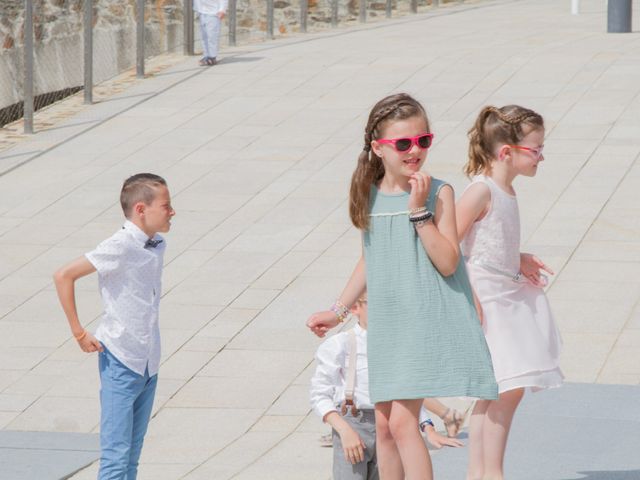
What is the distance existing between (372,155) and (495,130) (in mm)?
787

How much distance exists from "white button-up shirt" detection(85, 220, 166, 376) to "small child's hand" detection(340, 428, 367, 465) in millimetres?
998

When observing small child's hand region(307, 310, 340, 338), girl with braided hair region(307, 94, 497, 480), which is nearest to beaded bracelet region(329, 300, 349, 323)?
small child's hand region(307, 310, 340, 338)

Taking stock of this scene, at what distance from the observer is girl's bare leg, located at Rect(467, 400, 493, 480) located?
557 cm

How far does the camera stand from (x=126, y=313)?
558cm

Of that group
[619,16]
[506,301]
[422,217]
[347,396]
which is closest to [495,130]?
[506,301]

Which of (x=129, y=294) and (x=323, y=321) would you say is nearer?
(x=323, y=321)

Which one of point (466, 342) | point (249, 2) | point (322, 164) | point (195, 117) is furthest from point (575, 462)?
point (249, 2)

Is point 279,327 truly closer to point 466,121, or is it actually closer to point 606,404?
point 606,404

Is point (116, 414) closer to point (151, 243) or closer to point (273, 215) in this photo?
point (151, 243)

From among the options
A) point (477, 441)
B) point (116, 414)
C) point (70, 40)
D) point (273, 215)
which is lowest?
point (273, 215)

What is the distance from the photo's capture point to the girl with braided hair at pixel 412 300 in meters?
4.83

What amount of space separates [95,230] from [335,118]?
3906 millimetres

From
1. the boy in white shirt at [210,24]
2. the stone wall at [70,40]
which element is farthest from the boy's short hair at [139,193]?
the boy in white shirt at [210,24]

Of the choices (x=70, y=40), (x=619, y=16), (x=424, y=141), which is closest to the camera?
(x=424, y=141)
